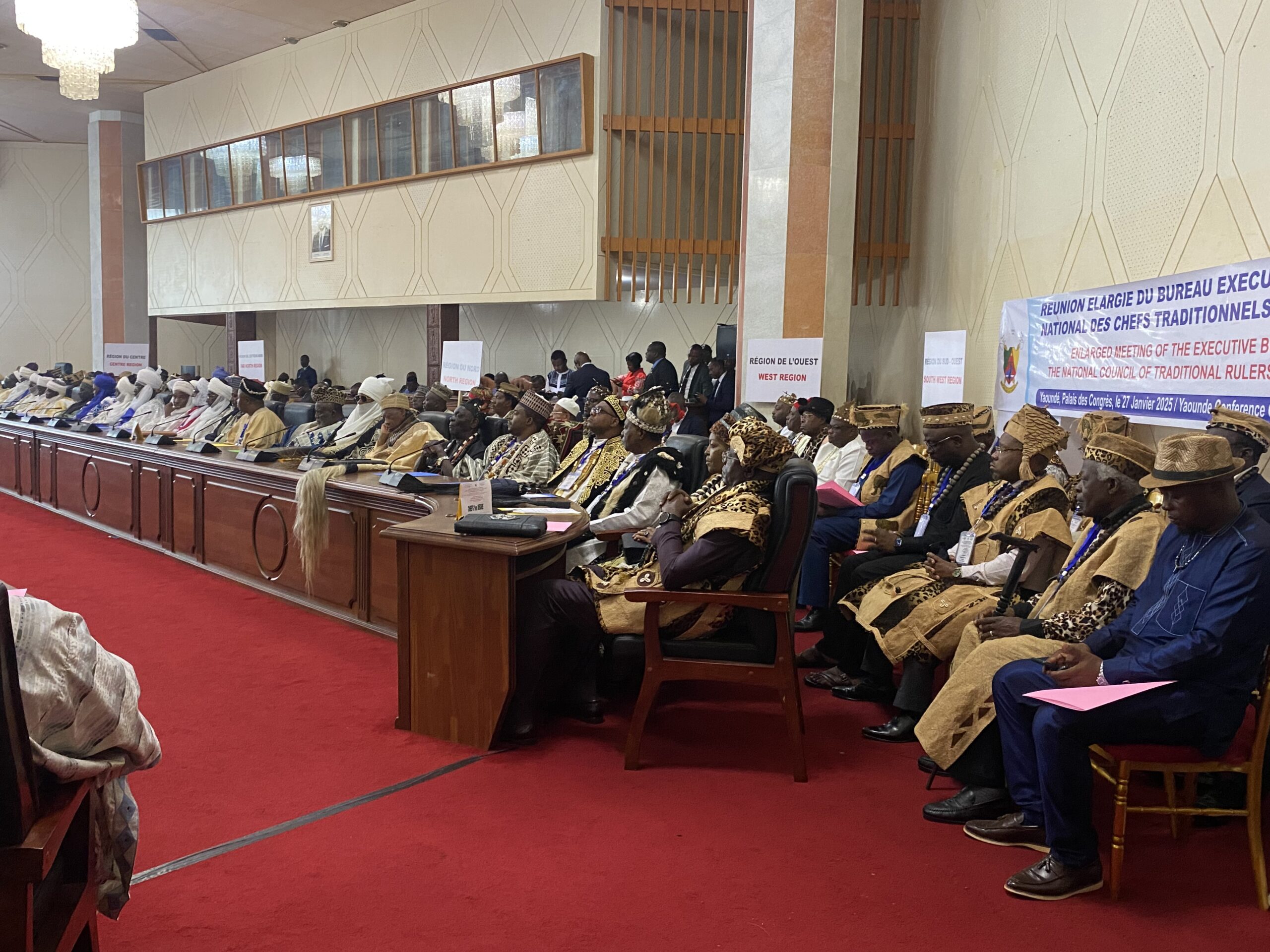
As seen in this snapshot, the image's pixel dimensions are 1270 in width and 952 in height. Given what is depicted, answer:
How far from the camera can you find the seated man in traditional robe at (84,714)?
1543mm

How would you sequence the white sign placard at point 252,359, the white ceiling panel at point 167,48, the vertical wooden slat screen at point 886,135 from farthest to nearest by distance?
the white ceiling panel at point 167,48 < the white sign placard at point 252,359 < the vertical wooden slat screen at point 886,135

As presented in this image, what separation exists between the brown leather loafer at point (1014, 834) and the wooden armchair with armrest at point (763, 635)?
58 centimetres

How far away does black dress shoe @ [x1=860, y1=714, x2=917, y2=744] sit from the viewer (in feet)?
11.1

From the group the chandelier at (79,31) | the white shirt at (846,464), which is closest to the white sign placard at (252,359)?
the chandelier at (79,31)

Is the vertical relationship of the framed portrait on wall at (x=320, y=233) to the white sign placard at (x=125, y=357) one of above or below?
above

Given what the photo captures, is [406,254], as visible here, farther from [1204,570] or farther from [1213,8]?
[1204,570]

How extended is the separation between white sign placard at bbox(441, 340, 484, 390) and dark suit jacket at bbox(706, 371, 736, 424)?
2228 mm

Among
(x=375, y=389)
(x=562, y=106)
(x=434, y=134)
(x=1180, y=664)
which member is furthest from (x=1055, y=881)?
(x=434, y=134)

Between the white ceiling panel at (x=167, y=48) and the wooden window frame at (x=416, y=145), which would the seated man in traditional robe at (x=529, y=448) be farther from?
the white ceiling panel at (x=167, y=48)

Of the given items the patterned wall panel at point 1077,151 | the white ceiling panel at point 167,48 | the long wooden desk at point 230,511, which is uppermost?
the white ceiling panel at point 167,48

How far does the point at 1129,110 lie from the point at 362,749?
407 centimetres

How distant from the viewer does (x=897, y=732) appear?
3.38 metres

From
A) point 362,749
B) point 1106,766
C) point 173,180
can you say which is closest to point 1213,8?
point 1106,766

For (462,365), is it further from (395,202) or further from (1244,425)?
(1244,425)
